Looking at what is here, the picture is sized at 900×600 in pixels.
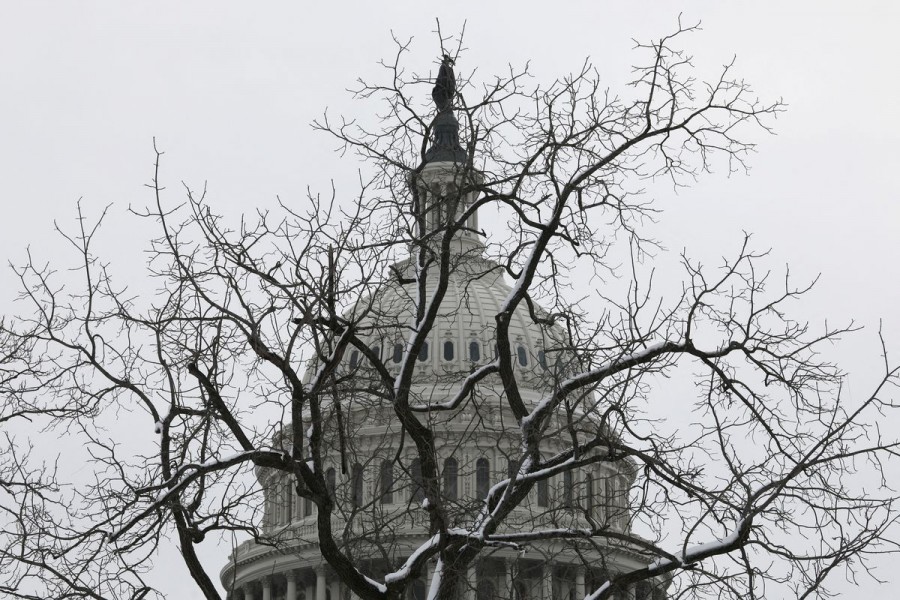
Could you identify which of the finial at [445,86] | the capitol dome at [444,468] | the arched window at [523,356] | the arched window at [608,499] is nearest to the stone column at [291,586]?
the arched window at [523,356]

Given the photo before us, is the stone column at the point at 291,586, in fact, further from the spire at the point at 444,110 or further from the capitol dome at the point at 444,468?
the spire at the point at 444,110

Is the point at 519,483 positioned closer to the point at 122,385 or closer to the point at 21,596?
the point at 122,385

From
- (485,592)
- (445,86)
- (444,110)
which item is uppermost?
(445,86)

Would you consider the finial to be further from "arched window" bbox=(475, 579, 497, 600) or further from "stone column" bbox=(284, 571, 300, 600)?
"stone column" bbox=(284, 571, 300, 600)

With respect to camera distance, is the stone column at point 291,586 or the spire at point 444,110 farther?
the stone column at point 291,586

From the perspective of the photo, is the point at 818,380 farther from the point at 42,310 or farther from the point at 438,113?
the point at 42,310

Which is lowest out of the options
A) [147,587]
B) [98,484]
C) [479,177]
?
[147,587]

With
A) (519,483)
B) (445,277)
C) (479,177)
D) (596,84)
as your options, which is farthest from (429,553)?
(596,84)

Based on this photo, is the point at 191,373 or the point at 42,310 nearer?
the point at 191,373

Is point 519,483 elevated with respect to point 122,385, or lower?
lower

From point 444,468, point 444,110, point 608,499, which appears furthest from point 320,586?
point 444,110

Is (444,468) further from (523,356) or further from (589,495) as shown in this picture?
(523,356)

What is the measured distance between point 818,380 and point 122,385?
6.58 metres

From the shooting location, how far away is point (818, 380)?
1404cm
